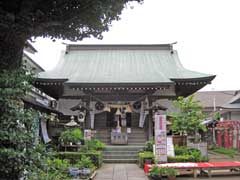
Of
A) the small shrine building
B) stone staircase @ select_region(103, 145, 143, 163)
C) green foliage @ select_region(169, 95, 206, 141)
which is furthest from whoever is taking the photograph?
the small shrine building

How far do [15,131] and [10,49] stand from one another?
146 cm

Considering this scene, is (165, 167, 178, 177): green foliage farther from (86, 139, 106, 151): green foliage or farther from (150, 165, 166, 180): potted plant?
(86, 139, 106, 151): green foliage

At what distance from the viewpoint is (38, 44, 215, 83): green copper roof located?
58.1 ft

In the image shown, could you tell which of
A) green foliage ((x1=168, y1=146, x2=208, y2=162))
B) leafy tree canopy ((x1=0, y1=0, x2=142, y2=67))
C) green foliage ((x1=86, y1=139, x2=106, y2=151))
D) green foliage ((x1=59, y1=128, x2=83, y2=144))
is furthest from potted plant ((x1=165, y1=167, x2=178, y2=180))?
green foliage ((x1=59, y1=128, x2=83, y2=144))

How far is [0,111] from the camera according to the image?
13.6 ft

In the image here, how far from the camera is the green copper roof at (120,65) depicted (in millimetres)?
17703

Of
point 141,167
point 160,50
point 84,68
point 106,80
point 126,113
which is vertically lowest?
point 141,167

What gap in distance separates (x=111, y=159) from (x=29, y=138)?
9590 millimetres

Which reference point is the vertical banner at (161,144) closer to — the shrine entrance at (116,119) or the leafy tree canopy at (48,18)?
the leafy tree canopy at (48,18)

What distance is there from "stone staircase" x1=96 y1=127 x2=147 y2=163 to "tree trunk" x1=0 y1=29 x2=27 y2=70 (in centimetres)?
933

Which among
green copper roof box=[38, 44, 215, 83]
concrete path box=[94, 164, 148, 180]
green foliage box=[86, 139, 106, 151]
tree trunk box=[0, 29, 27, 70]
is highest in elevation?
green copper roof box=[38, 44, 215, 83]

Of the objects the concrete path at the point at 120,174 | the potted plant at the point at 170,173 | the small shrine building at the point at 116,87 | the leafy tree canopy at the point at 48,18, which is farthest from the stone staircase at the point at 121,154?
the leafy tree canopy at the point at 48,18

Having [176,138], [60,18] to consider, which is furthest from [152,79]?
[60,18]

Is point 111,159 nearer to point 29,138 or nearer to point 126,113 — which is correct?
point 126,113
